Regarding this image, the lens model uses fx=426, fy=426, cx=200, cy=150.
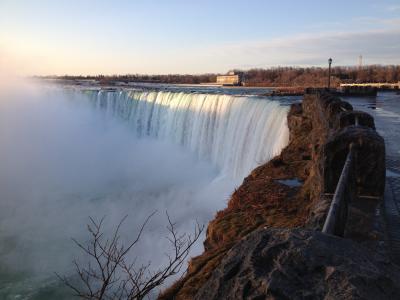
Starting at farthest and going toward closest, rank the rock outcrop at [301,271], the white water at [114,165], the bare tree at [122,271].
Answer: the white water at [114,165]
the bare tree at [122,271]
the rock outcrop at [301,271]

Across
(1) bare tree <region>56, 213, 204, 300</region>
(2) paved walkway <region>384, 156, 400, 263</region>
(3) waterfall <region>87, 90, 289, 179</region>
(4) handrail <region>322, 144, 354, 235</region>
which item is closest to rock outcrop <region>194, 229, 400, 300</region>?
(4) handrail <region>322, 144, 354, 235</region>

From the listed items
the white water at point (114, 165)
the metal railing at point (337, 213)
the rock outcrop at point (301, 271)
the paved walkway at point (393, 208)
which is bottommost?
the white water at point (114, 165)

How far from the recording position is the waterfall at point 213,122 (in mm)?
19047

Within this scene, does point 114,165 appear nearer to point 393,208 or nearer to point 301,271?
point 393,208

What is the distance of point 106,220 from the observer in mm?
19672

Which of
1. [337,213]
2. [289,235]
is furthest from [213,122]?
[289,235]

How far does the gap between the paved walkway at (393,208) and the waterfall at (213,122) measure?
907cm

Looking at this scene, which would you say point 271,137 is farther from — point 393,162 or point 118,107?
point 118,107

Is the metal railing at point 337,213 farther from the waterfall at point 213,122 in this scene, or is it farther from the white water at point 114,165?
the waterfall at point 213,122

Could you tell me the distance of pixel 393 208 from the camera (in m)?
5.68

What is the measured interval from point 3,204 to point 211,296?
79.3 feet

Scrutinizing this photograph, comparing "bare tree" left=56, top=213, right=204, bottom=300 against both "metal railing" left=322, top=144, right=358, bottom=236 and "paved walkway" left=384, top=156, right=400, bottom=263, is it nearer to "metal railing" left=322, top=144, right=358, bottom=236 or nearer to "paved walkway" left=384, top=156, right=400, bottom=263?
A: "metal railing" left=322, top=144, right=358, bottom=236

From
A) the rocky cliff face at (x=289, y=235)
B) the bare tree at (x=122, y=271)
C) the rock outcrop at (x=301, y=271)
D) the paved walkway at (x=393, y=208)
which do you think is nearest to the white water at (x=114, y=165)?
the bare tree at (x=122, y=271)

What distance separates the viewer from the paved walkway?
4.51 metres
